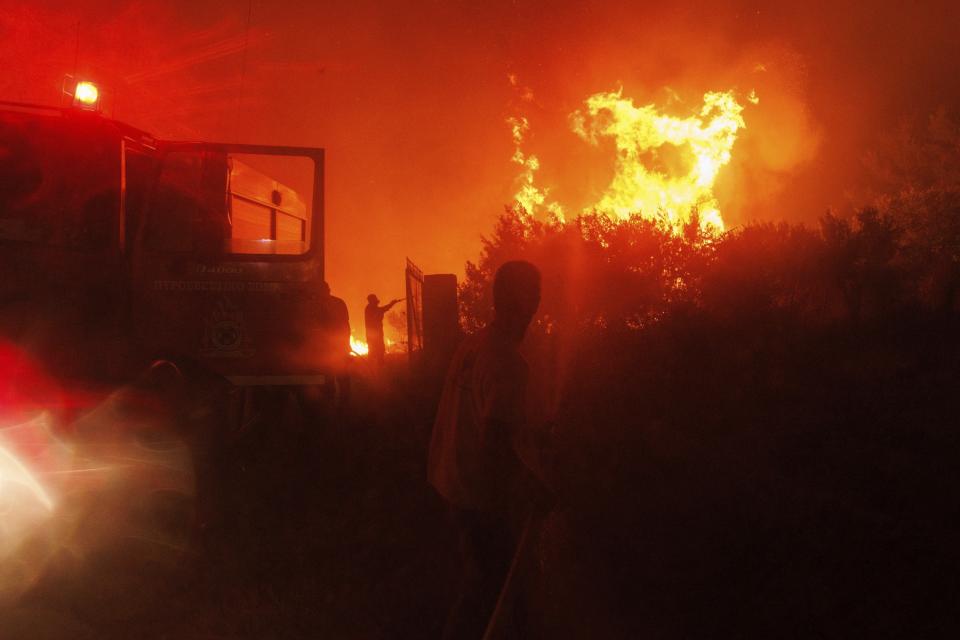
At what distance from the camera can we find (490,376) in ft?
9.43

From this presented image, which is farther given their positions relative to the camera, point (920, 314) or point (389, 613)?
Answer: point (920, 314)

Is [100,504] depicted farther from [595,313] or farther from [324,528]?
[595,313]

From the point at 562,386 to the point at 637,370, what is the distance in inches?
57.3

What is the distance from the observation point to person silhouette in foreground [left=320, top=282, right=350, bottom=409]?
6.71m

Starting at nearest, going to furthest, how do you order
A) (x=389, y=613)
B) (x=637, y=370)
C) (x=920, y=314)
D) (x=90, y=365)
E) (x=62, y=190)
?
1. (x=389, y=613)
2. (x=90, y=365)
3. (x=62, y=190)
4. (x=637, y=370)
5. (x=920, y=314)

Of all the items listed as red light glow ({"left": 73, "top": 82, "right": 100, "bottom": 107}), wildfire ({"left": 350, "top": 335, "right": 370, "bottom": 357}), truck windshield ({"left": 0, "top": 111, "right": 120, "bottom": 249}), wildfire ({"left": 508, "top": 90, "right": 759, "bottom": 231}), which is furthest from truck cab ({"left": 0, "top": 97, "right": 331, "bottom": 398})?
wildfire ({"left": 508, "top": 90, "right": 759, "bottom": 231})

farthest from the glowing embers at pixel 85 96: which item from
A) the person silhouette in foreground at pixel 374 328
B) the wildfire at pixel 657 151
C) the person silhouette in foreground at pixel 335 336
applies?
the wildfire at pixel 657 151

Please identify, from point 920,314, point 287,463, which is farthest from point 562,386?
point 920,314

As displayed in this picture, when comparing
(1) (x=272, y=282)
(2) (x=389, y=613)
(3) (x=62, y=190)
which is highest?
(3) (x=62, y=190)

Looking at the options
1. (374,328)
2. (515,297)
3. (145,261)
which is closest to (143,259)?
(145,261)

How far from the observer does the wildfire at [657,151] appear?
25266 millimetres

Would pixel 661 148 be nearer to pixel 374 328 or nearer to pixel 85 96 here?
pixel 374 328

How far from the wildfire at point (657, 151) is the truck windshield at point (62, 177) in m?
18.7

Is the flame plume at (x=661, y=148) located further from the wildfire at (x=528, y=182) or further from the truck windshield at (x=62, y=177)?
the truck windshield at (x=62, y=177)
